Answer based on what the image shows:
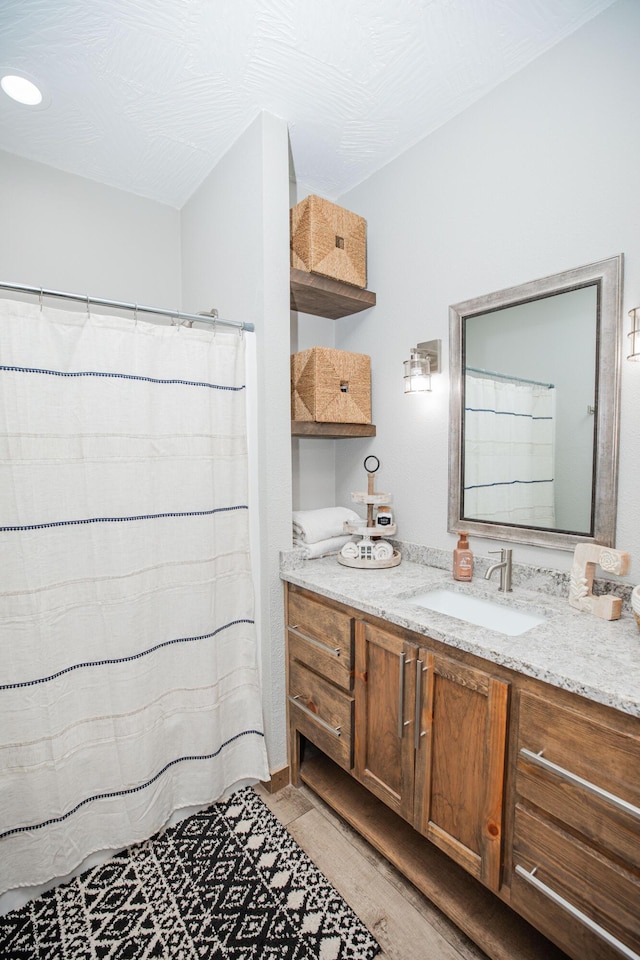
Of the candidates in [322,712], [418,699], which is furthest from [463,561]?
[322,712]

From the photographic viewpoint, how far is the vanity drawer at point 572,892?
2.97 ft

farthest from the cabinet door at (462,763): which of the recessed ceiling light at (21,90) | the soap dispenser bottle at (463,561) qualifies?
the recessed ceiling light at (21,90)

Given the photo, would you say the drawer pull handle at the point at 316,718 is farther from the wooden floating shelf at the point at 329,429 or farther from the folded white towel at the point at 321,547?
the wooden floating shelf at the point at 329,429

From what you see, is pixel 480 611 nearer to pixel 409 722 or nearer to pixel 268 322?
pixel 409 722

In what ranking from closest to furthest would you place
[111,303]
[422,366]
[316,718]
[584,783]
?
[584,783], [111,303], [316,718], [422,366]

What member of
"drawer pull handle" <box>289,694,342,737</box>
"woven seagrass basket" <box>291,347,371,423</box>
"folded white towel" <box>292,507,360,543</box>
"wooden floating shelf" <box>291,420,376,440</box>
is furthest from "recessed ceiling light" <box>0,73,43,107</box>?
"drawer pull handle" <box>289,694,342,737</box>

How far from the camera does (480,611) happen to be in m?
1.58

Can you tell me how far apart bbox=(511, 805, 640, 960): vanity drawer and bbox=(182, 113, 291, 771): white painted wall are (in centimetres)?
104

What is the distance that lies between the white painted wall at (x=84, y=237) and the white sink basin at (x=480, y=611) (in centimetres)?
198

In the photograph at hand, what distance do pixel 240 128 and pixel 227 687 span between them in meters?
2.26

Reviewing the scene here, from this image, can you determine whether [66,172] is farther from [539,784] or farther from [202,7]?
[539,784]

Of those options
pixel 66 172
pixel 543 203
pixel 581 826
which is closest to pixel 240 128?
pixel 66 172

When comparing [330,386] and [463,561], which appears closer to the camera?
[463,561]

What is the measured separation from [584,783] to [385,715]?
0.62m
